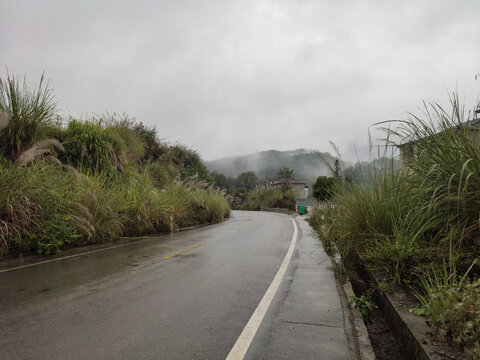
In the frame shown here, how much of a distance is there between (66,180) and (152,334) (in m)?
8.35

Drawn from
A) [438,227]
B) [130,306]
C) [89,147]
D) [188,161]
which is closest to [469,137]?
[438,227]

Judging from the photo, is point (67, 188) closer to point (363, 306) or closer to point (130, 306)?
point (130, 306)

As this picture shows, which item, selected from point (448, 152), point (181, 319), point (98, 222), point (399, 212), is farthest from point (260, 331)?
point (98, 222)

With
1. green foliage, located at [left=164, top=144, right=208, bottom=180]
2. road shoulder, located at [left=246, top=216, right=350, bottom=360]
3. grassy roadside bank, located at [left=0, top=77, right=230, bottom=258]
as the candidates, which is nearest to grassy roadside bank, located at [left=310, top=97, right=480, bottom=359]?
road shoulder, located at [left=246, top=216, right=350, bottom=360]

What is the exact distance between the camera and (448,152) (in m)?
4.09

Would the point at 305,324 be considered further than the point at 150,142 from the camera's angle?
No

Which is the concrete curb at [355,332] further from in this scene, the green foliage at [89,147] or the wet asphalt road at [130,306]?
the green foliage at [89,147]

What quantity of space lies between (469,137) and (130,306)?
5.36 metres

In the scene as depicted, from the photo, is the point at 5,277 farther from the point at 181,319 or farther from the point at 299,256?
the point at 299,256

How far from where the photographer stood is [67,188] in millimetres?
10039

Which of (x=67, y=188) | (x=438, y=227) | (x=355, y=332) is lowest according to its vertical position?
(x=355, y=332)

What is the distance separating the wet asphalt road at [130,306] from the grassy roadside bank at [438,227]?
2.04 meters

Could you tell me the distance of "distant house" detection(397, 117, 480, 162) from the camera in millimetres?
4398

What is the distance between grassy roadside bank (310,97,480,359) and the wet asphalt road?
204cm
